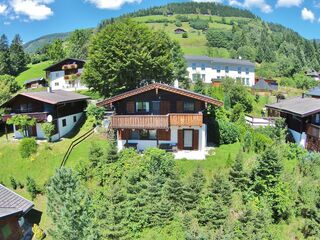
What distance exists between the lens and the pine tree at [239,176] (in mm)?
23562

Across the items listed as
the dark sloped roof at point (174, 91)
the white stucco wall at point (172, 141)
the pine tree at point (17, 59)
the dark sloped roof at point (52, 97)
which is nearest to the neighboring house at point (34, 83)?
the pine tree at point (17, 59)

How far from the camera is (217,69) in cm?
8244

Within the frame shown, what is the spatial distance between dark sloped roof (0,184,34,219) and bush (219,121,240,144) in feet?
61.3

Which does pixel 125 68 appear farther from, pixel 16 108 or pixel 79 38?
pixel 79 38

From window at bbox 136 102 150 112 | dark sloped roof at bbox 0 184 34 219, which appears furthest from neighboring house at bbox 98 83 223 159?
dark sloped roof at bbox 0 184 34 219

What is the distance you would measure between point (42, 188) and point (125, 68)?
17.5m

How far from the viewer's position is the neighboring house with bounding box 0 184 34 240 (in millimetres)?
21906

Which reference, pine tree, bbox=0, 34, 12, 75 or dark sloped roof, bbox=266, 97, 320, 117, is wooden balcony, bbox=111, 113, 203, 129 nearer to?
dark sloped roof, bbox=266, 97, 320, 117

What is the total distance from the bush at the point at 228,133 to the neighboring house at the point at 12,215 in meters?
18.7

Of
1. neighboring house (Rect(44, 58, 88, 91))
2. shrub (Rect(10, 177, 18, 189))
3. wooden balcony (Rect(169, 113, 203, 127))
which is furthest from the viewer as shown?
neighboring house (Rect(44, 58, 88, 91))

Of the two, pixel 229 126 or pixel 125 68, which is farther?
pixel 125 68

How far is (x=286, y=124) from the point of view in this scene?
3691 cm

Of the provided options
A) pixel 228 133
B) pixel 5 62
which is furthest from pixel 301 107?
pixel 5 62

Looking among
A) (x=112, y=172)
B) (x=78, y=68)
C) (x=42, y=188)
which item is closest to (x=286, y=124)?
(x=112, y=172)
